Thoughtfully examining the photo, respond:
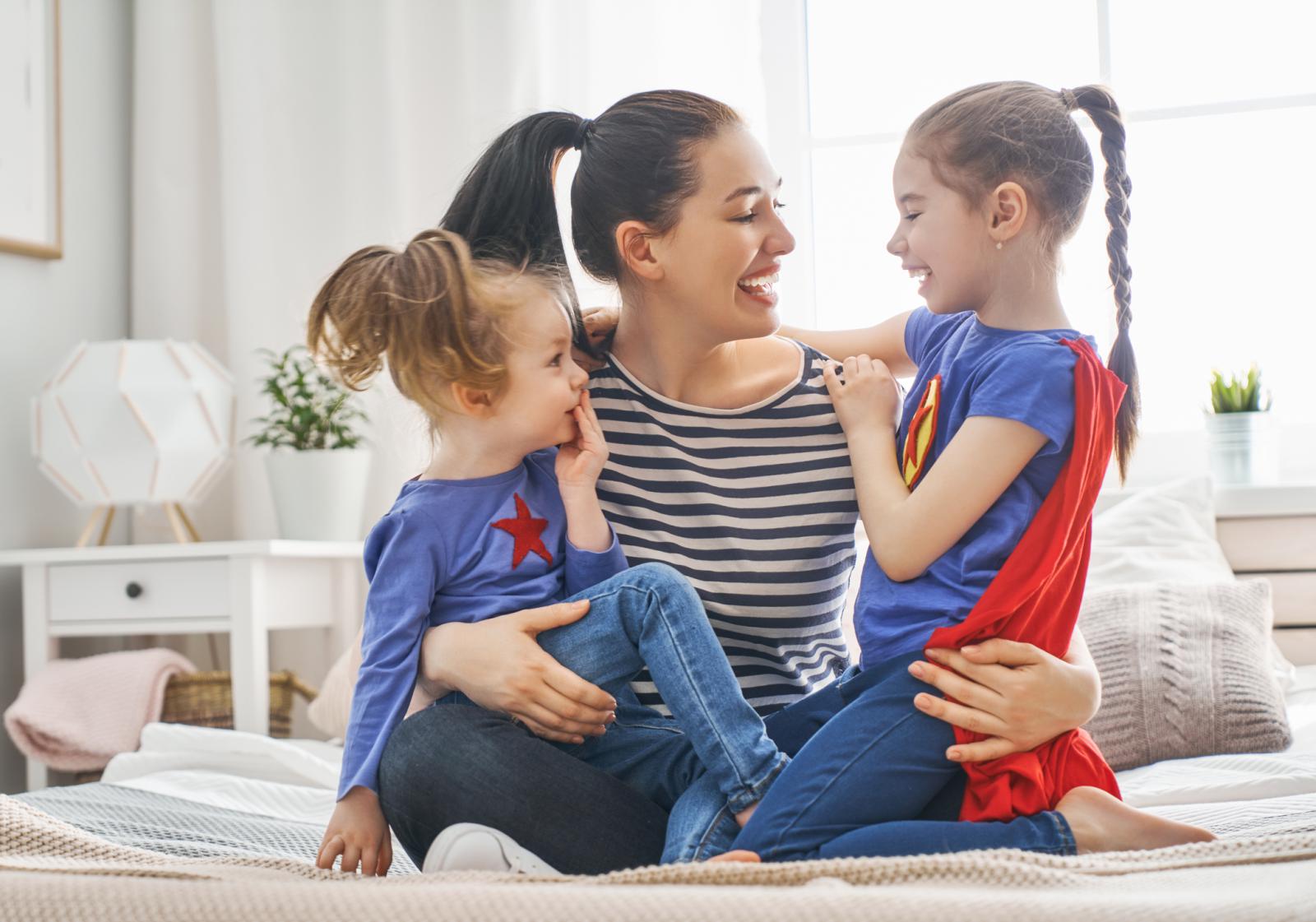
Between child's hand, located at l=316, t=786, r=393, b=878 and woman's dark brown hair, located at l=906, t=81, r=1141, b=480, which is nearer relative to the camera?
child's hand, located at l=316, t=786, r=393, b=878

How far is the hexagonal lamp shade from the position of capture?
2656 mm

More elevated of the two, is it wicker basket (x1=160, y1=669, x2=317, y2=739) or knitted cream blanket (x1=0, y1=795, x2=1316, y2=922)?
knitted cream blanket (x1=0, y1=795, x2=1316, y2=922)

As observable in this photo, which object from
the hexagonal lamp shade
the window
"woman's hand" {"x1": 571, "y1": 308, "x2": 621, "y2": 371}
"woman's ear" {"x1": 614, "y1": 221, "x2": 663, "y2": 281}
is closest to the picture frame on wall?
the hexagonal lamp shade

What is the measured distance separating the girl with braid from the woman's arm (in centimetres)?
16

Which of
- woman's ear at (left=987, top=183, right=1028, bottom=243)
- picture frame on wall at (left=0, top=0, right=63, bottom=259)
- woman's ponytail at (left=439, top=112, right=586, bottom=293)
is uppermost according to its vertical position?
picture frame on wall at (left=0, top=0, right=63, bottom=259)

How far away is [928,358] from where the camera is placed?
1.30 metres

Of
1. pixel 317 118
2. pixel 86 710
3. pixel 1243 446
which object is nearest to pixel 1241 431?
pixel 1243 446

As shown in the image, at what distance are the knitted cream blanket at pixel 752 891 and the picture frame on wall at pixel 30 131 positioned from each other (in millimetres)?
2325

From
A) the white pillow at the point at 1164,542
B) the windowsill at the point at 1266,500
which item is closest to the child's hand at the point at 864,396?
the white pillow at the point at 1164,542

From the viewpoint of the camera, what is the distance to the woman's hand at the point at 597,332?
4.59 feet

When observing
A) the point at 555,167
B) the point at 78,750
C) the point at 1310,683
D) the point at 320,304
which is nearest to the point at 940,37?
the point at 1310,683

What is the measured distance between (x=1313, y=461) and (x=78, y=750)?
2.53 meters

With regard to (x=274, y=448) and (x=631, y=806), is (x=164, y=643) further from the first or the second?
(x=631, y=806)

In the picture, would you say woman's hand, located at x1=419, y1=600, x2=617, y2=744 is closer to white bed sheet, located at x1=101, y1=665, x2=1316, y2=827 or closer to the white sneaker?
the white sneaker
